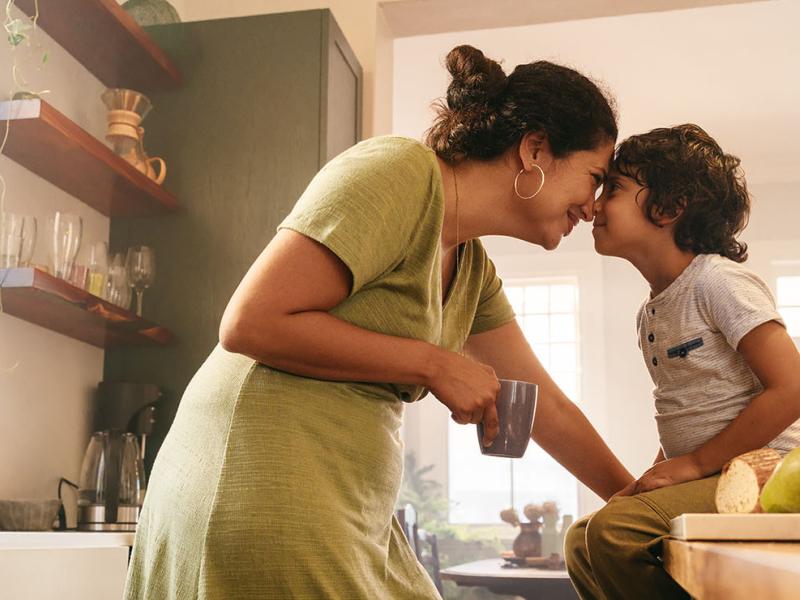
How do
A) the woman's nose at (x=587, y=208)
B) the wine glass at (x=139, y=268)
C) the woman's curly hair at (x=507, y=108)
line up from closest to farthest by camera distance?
1. the woman's curly hair at (x=507, y=108)
2. the woman's nose at (x=587, y=208)
3. the wine glass at (x=139, y=268)

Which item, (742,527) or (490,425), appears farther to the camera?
(490,425)

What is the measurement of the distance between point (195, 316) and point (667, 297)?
128 cm

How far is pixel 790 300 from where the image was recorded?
5.55 m

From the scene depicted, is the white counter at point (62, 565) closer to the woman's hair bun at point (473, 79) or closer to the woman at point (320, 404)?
the woman at point (320, 404)

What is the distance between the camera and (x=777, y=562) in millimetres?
463

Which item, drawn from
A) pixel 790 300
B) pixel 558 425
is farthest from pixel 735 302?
pixel 790 300

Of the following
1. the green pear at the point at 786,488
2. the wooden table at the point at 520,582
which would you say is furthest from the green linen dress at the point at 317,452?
the wooden table at the point at 520,582

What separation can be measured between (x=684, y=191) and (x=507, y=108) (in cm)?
45

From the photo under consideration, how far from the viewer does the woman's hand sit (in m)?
1.13

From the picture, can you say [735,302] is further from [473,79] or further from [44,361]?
[44,361]

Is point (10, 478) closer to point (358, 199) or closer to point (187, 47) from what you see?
point (187, 47)

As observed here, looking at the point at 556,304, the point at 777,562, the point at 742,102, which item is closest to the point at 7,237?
the point at 777,562

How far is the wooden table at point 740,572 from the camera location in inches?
17.2

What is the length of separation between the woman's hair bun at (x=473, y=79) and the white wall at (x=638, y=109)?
8.26ft
